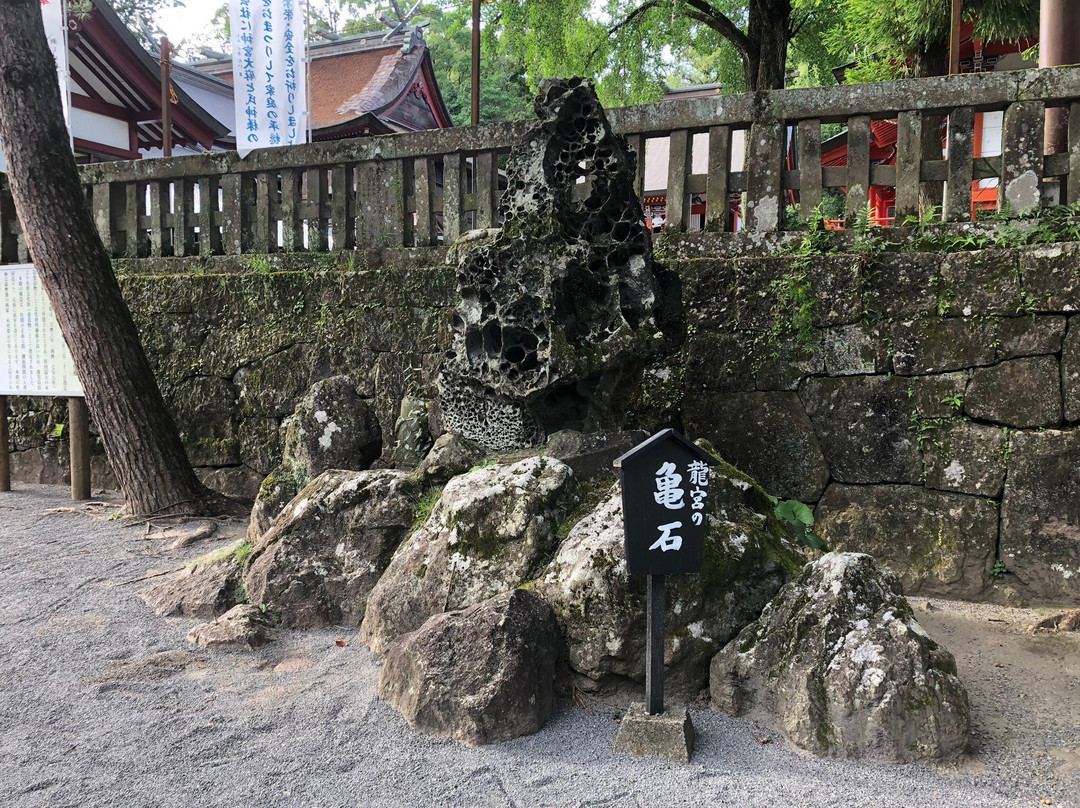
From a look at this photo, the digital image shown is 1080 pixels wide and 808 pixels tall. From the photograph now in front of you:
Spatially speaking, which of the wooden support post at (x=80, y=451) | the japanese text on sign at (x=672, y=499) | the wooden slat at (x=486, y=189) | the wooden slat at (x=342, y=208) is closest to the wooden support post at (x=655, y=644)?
the japanese text on sign at (x=672, y=499)

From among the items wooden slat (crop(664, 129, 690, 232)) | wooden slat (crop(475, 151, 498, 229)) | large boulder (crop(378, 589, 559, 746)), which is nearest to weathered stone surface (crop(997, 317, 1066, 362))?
wooden slat (crop(664, 129, 690, 232))

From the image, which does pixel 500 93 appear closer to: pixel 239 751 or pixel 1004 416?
pixel 1004 416

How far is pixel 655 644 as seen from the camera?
10.3 ft

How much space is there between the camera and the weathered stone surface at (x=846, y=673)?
2.99m

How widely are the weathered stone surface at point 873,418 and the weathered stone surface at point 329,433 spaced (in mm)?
2839

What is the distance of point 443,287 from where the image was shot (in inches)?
246

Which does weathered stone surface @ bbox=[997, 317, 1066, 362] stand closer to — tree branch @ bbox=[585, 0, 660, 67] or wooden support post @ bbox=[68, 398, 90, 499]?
wooden support post @ bbox=[68, 398, 90, 499]

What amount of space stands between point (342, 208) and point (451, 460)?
9.47 ft

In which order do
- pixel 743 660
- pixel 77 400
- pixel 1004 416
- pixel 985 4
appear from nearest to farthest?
pixel 743 660
pixel 1004 416
pixel 77 400
pixel 985 4

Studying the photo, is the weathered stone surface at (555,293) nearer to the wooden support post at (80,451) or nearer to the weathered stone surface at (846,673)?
the weathered stone surface at (846,673)

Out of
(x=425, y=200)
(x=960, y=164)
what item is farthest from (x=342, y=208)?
(x=960, y=164)

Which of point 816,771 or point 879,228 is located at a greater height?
point 879,228

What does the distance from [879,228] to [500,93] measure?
916 inches

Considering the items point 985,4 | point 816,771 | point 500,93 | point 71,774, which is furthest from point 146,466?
point 500,93
